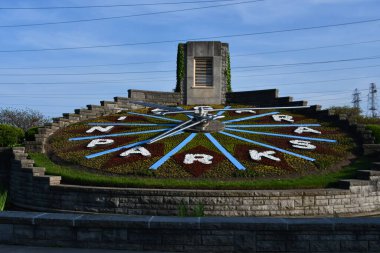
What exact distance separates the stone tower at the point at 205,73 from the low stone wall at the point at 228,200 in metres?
12.4

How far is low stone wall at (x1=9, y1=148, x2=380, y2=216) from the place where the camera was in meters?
10.9

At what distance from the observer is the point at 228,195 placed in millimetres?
10844

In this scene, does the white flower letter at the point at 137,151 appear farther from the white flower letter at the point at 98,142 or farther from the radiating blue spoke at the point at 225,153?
the radiating blue spoke at the point at 225,153

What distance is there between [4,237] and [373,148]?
12858 millimetres

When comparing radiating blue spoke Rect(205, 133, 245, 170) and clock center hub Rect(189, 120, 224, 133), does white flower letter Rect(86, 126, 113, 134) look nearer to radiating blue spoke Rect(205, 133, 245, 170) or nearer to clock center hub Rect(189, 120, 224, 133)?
clock center hub Rect(189, 120, 224, 133)

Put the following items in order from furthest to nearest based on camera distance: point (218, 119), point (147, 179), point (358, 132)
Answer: point (218, 119), point (358, 132), point (147, 179)

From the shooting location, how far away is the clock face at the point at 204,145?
1316cm

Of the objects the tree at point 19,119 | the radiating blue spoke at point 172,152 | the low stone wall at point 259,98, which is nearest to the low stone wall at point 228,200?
the radiating blue spoke at point 172,152

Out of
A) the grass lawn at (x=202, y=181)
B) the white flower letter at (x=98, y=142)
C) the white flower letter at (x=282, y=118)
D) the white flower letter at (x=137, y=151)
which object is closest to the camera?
the grass lawn at (x=202, y=181)

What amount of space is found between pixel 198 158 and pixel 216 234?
7755 millimetres

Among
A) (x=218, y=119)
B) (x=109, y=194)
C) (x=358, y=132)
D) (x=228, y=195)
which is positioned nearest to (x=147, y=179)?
(x=109, y=194)

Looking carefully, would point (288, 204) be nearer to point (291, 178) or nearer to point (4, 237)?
point (291, 178)

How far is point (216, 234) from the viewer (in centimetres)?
609

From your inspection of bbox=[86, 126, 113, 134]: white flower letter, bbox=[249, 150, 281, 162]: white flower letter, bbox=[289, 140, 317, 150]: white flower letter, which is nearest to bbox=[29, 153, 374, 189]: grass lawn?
bbox=[249, 150, 281, 162]: white flower letter
